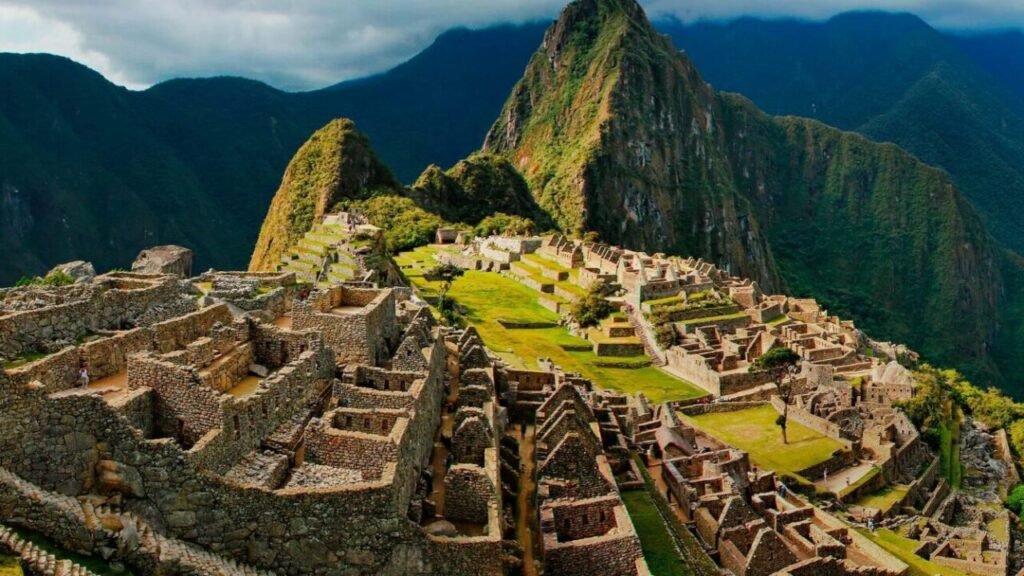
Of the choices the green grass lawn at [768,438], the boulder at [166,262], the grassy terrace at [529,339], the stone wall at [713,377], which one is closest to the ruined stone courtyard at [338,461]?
the green grass lawn at [768,438]

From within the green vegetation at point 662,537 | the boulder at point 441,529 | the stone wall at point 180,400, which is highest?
the stone wall at point 180,400

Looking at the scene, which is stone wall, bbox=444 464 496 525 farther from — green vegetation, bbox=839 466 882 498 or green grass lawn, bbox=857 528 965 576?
green vegetation, bbox=839 466 882 498

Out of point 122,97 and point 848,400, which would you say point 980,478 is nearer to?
point 848,400

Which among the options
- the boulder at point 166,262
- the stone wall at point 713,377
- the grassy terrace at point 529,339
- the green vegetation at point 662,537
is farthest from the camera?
the stone wall at point 713,377

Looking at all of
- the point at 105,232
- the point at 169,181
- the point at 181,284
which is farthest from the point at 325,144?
the point at 181,284

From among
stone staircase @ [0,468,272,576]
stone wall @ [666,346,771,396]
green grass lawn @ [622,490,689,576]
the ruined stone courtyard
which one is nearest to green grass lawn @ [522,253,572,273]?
stone wall @ [666,346,771,396]

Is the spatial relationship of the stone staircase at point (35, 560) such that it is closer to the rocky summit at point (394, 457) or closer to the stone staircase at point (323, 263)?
the rocky summit at point (394, 457)

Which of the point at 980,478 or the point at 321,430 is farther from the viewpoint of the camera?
the point at 980,478
